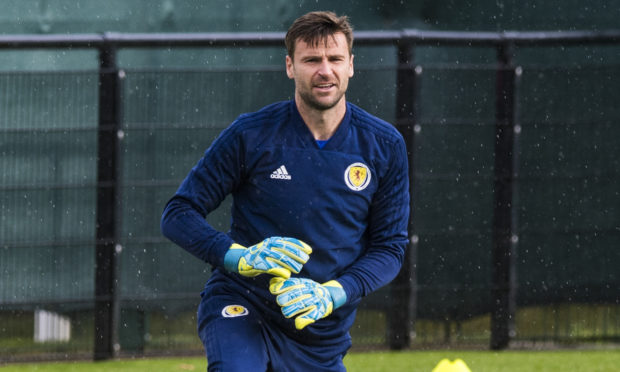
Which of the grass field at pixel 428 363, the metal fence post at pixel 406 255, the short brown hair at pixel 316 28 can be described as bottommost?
the grass field at pixel 428 363

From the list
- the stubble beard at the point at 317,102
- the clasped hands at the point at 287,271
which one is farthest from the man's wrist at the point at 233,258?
the stubble beard at the point at 317,102

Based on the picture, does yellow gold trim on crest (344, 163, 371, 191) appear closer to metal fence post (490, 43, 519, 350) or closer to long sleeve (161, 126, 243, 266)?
long sleeve (161, 126, 243, 266)

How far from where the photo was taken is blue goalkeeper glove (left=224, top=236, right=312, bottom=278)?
3732 millimetres

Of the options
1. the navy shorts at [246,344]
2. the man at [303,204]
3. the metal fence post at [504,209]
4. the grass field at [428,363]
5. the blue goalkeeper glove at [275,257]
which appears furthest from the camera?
the metal fence post at [504,209]

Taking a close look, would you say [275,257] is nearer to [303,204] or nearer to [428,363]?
[303,204]

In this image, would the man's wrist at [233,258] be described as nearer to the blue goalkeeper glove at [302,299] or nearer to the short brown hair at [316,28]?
the blue goalkeeper glove at [302,299]

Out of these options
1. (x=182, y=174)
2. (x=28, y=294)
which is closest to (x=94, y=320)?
(x=28, y=294)

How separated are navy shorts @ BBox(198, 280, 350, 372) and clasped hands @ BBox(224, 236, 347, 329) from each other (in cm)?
21

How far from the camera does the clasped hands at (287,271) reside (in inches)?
147

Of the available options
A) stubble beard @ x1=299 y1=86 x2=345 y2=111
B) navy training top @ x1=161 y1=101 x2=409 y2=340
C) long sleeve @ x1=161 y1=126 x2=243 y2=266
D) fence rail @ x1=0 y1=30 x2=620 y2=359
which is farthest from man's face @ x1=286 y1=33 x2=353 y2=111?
fence rail @ x1=0 y1=30 x2=620 y2=359

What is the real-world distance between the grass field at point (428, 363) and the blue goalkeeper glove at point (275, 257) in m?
3.54

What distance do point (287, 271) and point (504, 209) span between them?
4.28 m

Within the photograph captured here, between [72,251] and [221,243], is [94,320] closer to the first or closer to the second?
[72,251]

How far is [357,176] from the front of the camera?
161 inches
